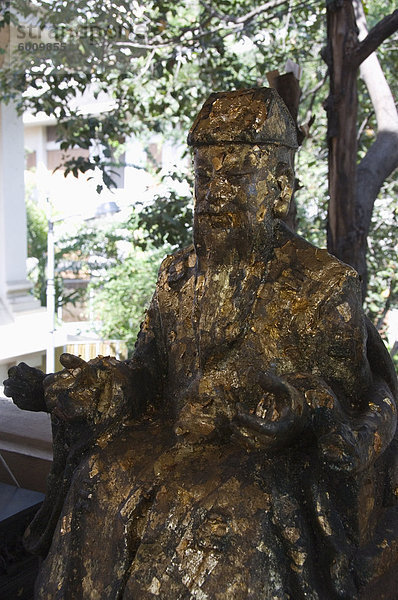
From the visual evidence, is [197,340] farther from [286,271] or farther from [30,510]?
[30,510]

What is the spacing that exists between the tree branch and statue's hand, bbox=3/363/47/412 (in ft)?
9.22

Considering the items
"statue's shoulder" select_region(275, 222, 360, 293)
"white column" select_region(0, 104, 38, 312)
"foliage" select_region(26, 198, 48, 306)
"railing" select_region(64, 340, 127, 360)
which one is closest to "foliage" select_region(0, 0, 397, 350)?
"white column" select_region(0, 104, 38, 312)

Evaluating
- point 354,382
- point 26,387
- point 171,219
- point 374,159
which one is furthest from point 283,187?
point 171,219

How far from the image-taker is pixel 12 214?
24.6 feet

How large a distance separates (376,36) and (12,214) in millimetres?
4686

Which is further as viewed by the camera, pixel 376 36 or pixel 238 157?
pixel 376 36

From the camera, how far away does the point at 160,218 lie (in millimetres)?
5398

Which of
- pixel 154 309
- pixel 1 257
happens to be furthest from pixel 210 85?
pixel 154 309

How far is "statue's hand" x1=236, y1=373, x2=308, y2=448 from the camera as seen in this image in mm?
1621

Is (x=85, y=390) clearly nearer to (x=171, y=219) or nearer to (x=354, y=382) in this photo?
(x=354, y=382)

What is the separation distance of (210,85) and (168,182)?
132 cm

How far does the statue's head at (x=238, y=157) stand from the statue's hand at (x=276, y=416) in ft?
1.57

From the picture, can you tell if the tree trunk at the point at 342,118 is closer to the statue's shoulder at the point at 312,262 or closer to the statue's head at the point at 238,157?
the statue's shoulder at the point at 312,262

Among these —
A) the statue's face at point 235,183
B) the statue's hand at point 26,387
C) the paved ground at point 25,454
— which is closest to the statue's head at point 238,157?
the statue's face at point 235,183
